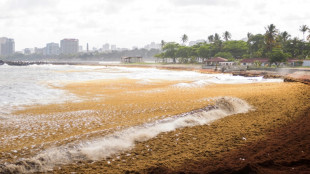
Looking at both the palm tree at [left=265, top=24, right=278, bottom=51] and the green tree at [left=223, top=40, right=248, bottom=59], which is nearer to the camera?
the palm tree at [left=265, top=24, right=278, bottom=51]

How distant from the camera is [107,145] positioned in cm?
687

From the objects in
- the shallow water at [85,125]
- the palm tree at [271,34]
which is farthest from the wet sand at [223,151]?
the palm tree at [271,34]

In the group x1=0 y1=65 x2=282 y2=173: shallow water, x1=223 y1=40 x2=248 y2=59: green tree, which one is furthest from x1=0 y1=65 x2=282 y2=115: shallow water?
x1=223 y1=40 x2=248 y2=59: green tree

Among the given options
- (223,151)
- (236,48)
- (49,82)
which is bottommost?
(223,151)

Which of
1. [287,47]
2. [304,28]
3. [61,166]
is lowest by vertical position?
[61,166]

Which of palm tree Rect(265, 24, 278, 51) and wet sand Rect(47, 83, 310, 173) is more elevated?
palm tree Rect(265, 24, 278, 51)

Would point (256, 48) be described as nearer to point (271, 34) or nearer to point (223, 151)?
point (271, 34)

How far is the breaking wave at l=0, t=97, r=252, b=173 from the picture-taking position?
5574 mm

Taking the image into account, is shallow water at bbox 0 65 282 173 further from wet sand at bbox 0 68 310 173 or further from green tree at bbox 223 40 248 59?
green tree at bbox 223 40 248 59

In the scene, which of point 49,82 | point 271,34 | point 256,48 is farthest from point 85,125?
point 256,48

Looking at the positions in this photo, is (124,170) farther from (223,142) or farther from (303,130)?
(303,130)

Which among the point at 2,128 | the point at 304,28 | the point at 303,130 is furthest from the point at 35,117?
the point at 304,28

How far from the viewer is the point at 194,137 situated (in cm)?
761

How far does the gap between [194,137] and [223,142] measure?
94 cm
